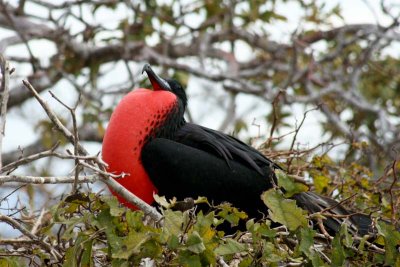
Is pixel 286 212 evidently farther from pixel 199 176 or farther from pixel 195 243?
pixel 199 176

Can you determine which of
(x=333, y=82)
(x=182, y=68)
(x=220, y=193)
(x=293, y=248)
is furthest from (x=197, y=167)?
(x=333, y=82)

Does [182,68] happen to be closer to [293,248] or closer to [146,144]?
[146,144]

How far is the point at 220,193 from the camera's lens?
12.8 ft

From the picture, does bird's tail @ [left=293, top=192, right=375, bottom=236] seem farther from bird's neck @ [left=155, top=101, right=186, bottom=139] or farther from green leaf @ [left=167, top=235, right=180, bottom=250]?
green leaf @ [left=167, top=235, right=180, bottom=250]

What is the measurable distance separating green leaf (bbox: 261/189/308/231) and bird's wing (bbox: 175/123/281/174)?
0.89m

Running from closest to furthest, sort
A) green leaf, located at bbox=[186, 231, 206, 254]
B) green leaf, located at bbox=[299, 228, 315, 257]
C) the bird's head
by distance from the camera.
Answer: green leaf, located at bbox=[186, 231, 206, 254] < green leaf, located at bbox=[299, 228, 315, 257] < the bird's head

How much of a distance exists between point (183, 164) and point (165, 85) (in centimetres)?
63

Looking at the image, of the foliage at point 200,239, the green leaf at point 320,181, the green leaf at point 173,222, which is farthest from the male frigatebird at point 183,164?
the green leaf at point 173,222

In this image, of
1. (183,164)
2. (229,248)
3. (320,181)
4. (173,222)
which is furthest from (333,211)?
(173,222)

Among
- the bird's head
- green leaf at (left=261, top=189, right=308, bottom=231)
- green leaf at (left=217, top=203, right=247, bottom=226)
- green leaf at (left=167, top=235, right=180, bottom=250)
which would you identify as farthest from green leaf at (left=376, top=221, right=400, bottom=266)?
the bird's head

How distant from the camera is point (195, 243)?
8.90 feet

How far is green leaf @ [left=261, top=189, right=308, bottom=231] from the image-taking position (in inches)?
116

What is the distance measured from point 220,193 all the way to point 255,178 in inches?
6.7

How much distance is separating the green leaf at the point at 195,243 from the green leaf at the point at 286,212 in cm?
34
